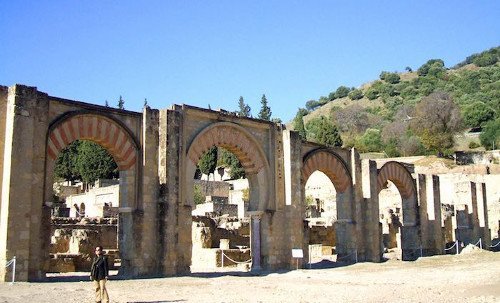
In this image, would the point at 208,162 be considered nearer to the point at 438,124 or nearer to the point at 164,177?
the point at 438,124

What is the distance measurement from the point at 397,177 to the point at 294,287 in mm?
A: 11261

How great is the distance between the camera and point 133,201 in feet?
44.6

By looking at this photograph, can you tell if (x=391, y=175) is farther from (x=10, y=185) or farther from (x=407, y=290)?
(x=10, y=185)

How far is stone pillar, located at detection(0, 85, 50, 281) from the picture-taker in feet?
36.8

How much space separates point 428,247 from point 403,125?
38.5 metres

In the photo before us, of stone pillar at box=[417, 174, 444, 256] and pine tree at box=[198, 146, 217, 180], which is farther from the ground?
pine tree at box=[198, 146, 217, 180]

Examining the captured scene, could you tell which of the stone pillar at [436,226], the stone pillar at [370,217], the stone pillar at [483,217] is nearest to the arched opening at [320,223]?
the stone pillar at [370,217]

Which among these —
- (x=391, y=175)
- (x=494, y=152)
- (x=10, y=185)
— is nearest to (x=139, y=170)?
(x=10, y=185)

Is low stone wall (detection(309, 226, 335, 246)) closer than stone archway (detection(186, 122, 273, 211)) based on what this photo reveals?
No

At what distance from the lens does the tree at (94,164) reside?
44531mm

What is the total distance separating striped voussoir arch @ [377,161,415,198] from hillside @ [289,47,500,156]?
2815 centimetres

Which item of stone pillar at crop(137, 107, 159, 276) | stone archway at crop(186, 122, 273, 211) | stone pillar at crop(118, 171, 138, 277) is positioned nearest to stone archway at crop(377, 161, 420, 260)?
stone archway at crop(186, 122, 273, 211)

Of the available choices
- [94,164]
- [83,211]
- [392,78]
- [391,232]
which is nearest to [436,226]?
[391,232]

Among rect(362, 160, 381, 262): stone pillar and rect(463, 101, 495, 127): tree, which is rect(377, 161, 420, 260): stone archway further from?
rect(463, 101, 495, 127): tree
